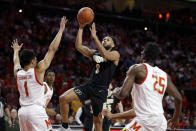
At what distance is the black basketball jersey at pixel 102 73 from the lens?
564 cm

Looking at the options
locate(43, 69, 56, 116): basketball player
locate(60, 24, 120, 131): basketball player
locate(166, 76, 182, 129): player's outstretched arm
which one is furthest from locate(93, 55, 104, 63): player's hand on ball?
locate(166, 76, 182, 129): player's outstretched arm

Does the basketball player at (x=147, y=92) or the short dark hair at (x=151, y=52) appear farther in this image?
the short dark hair at (x=151, y=52)

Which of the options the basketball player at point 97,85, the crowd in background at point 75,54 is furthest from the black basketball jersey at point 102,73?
the crowd in background at point 75,54

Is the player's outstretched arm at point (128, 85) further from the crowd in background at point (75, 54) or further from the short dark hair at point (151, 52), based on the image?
the crowd in background at point (75, 54)

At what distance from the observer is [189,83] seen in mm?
15586

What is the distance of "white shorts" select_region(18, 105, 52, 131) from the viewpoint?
4109mm

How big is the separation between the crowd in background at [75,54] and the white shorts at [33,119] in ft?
14.4

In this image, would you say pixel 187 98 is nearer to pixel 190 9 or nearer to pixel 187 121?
pixel 187 121

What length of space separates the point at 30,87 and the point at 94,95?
1.65 m

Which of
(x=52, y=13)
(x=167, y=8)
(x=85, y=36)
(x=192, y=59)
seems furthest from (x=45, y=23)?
(x=167, y=8)

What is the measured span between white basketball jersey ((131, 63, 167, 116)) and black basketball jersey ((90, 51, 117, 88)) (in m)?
1.90

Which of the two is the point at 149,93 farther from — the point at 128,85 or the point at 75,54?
the point at 75,54

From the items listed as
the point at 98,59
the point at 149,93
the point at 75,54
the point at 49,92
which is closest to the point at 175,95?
the point at 149,93

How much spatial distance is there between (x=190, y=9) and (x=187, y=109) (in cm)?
1181
